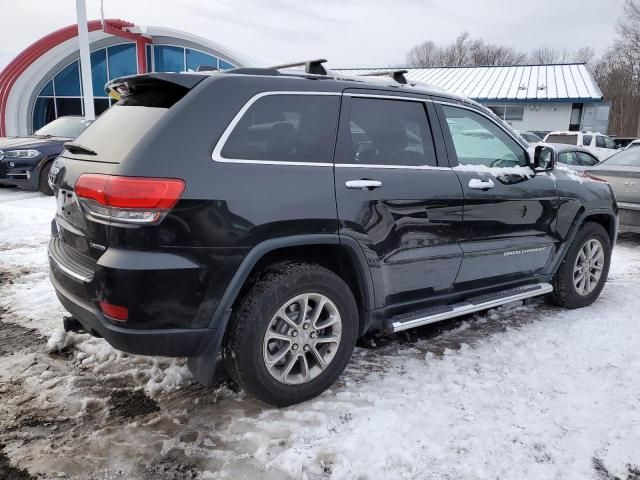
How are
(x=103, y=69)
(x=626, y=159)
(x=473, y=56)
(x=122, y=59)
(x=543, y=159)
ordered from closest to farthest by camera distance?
(x=543, y=159), (x=626, y=159), (x=122, y=59), (x=103, y=69), (x=473, y=56)

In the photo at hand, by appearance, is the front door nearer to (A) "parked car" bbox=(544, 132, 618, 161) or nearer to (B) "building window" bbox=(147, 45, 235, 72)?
(A) "parked car" bbox=(544, 132, 618, 161)

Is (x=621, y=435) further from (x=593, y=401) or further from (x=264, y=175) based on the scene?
(x=264, y=175)

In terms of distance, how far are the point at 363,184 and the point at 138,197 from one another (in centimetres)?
127

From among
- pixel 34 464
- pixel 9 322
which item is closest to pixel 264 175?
pixel 34 464

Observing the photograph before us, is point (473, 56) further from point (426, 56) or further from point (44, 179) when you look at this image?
point (44, 179)

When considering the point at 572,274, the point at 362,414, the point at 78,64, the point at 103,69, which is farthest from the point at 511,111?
the point at 362,414

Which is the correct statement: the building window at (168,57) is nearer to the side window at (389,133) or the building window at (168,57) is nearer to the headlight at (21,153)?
the headlight at (21,153)

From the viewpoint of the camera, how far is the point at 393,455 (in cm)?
255

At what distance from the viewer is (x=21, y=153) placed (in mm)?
9570

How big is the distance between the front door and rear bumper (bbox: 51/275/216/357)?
196 centimetres

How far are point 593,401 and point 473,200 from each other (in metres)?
1.48

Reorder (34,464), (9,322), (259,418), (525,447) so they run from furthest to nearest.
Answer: (9,322) → (259,418) → (525,447) → (34,464)

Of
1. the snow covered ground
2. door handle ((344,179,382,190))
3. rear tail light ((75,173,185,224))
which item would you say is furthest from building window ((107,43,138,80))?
rear tail light ((75,173,185,224))

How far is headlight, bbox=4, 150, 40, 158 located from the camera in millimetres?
9526
